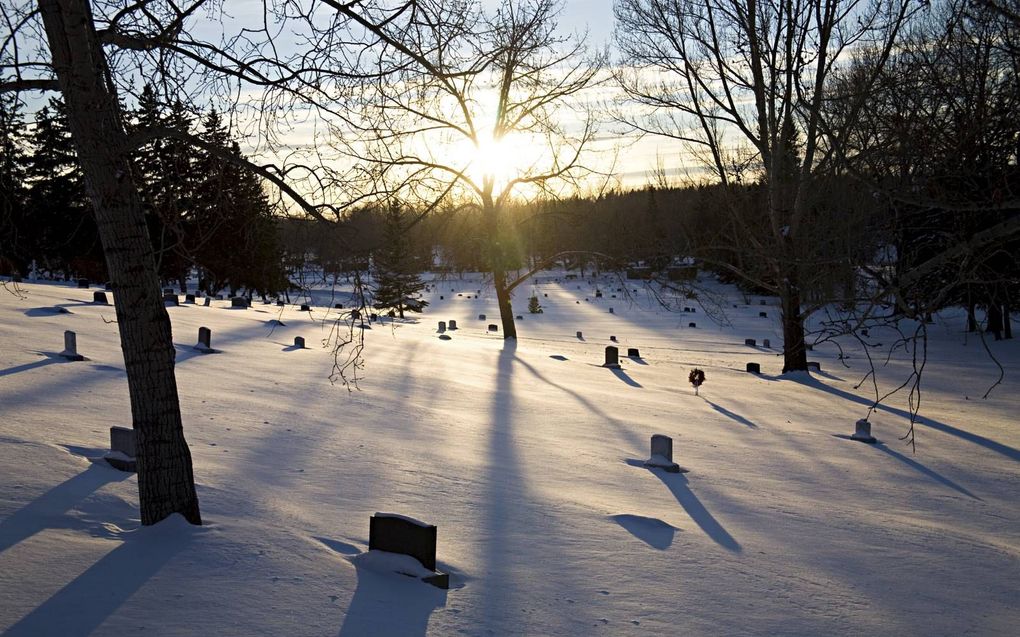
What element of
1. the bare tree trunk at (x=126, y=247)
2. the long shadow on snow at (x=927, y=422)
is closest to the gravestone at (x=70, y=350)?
the bare tree trunk at (x=126, y=247)

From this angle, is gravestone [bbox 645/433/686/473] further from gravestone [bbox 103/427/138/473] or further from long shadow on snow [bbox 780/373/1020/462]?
long shadow on snow [bbox 780/373/1020/462]

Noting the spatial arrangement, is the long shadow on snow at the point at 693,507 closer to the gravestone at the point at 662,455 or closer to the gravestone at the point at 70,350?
the gravestone at the point at 662,455

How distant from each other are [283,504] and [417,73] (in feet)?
10.2

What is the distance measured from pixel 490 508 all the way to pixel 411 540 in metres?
1.73

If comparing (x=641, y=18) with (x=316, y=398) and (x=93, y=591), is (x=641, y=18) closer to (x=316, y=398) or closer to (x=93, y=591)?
(x=316, y=398)

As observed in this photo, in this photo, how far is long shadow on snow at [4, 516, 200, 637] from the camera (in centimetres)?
330

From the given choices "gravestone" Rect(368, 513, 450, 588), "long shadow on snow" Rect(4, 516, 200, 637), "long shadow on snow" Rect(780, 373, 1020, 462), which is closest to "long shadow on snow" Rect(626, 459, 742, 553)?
"gravestone" Rect(368, 513, 450, 588)

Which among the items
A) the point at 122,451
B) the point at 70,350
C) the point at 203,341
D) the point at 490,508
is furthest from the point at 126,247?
the point at 203,341

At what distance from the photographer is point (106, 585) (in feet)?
12.2

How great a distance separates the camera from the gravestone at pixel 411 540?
14.4 feet

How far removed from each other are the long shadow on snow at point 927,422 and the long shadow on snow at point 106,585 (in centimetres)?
1034

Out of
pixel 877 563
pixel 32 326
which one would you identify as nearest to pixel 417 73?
pixel 877 563

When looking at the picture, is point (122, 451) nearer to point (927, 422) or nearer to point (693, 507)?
point (693, 507)

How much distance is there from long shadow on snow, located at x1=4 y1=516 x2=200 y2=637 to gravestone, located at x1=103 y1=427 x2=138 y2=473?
140cm
